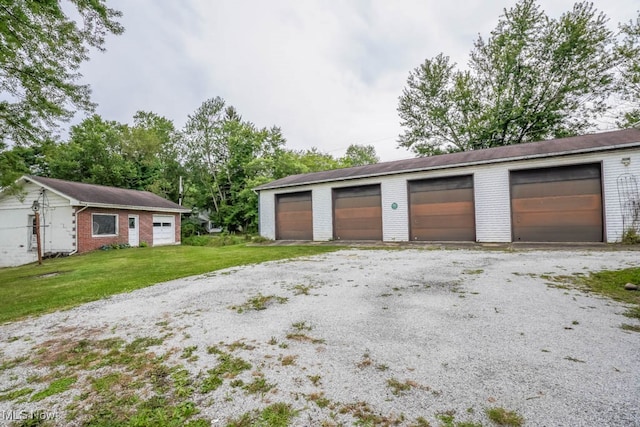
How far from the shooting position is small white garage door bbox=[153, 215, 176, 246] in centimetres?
1608

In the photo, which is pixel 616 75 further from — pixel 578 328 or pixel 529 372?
pixel 529 372

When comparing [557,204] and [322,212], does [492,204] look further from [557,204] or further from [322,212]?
[322,212]

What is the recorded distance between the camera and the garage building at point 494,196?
826 centimetres

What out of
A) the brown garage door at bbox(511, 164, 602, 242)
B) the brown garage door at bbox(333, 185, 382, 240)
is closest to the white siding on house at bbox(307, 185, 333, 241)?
the brown garage door at bbox(333, 185, 382, 240)

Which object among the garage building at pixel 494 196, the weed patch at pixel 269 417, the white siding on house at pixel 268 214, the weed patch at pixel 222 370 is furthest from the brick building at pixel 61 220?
the weed patch at pixel 269 417

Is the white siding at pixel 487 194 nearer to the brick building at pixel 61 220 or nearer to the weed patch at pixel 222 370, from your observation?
the brick building at pixel 61 220

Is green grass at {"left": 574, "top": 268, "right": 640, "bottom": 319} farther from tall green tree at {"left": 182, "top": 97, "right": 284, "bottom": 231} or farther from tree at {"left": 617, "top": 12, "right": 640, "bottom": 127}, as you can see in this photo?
tall green tree at {"left": 182, "top": 97, "right": 284, "bottom": 231}

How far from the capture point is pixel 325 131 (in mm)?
25844

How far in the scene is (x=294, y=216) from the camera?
14.2 m

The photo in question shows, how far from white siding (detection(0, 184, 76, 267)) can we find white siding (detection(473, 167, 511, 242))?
1666 cm

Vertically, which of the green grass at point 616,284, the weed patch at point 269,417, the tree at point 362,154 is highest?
the tree at point 362,154

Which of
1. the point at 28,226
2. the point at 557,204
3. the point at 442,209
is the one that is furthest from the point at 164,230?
the point at 557,204

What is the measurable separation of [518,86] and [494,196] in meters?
15.0

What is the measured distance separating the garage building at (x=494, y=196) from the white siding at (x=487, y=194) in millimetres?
28
